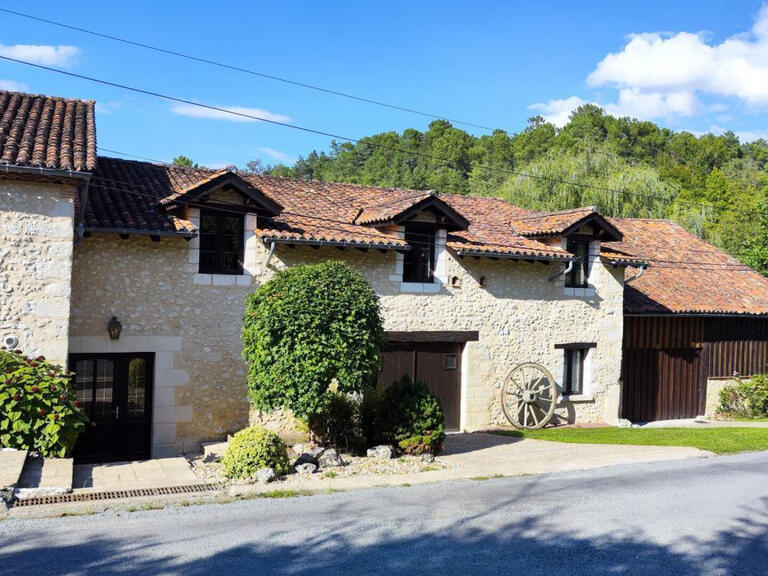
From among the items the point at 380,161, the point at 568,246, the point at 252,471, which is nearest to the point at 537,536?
the point at 252,471

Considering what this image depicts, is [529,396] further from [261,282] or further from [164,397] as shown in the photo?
[164,397]

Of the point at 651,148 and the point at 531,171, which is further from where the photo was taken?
the point at 651,148

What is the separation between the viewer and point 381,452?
11.8m

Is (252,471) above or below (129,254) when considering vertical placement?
below

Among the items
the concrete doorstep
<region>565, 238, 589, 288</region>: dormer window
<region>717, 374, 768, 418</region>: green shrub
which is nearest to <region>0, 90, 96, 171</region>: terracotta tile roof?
the concrete doorstep

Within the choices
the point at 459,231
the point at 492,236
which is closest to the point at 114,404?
the point at 459,231

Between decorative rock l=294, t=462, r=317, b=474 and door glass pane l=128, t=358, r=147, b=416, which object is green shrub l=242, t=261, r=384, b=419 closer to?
decorative rock l=294, t=462, r=317, b=474

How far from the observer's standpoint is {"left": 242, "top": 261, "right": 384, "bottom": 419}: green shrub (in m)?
10.7

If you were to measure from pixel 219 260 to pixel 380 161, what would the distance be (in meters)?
39.8

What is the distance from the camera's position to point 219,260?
13.4 meters

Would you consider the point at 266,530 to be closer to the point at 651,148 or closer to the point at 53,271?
the point at 53,271

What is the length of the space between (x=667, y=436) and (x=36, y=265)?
13.6 meters

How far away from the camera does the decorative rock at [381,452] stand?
11.7 meters

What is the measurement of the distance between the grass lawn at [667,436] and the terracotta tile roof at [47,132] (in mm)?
10543
